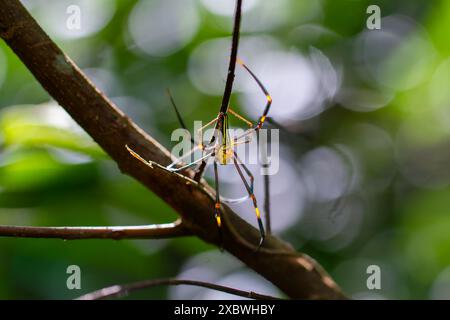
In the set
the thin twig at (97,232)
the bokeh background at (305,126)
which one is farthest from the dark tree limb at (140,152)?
the bokeh background at (305,126)

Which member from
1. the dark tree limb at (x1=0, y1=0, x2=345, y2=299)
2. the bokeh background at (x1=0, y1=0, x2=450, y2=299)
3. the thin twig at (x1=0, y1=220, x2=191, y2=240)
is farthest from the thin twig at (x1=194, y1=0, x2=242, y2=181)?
the bokeh background at (x1=0, y1=0, x2=450, y2=299)

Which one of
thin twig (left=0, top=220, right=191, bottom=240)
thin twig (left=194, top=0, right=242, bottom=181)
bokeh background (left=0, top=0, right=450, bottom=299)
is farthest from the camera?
bokeh background (left=0, top=0, right=450, bottom=299)

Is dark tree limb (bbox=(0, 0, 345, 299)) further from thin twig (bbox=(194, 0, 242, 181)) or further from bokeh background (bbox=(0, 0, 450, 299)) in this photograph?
bokeh background (bbox=(0, 0, 450, 299))

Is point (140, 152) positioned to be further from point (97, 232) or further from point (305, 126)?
point (305, 126)

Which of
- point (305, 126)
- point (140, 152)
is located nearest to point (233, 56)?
point (140, 152)
